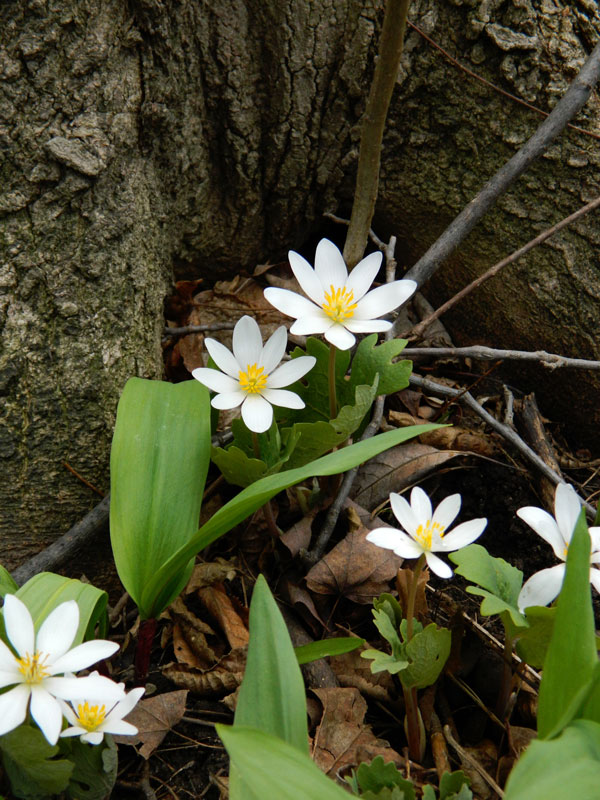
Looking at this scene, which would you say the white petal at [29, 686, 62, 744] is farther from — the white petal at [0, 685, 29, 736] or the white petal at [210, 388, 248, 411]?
the white petal at [210, 388, 248, 411]

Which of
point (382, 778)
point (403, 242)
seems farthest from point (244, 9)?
point (382, 778)

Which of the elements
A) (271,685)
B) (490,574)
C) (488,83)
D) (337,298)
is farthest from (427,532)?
(488,83)

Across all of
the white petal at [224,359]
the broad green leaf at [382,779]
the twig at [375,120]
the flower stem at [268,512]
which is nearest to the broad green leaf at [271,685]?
the broad green leaf at [382,779]

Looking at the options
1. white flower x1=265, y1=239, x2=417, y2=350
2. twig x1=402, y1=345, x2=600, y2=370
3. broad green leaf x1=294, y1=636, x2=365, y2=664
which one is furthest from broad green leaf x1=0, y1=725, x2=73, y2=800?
twig x1=402, y1=345, x2=600, y2=370

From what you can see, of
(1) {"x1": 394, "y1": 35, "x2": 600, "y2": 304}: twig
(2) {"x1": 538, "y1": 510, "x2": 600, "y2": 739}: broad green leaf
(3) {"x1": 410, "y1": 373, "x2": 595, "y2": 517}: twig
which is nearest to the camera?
(2) {"x1": 538, "y1": 510, "x2": 600, "y2": 739}: broad green leaf

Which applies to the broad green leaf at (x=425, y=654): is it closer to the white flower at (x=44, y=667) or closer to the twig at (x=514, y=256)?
the white flower at (x=44, y=667)

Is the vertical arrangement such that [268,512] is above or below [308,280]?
below

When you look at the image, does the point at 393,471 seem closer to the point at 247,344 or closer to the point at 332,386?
the point at 332,386
